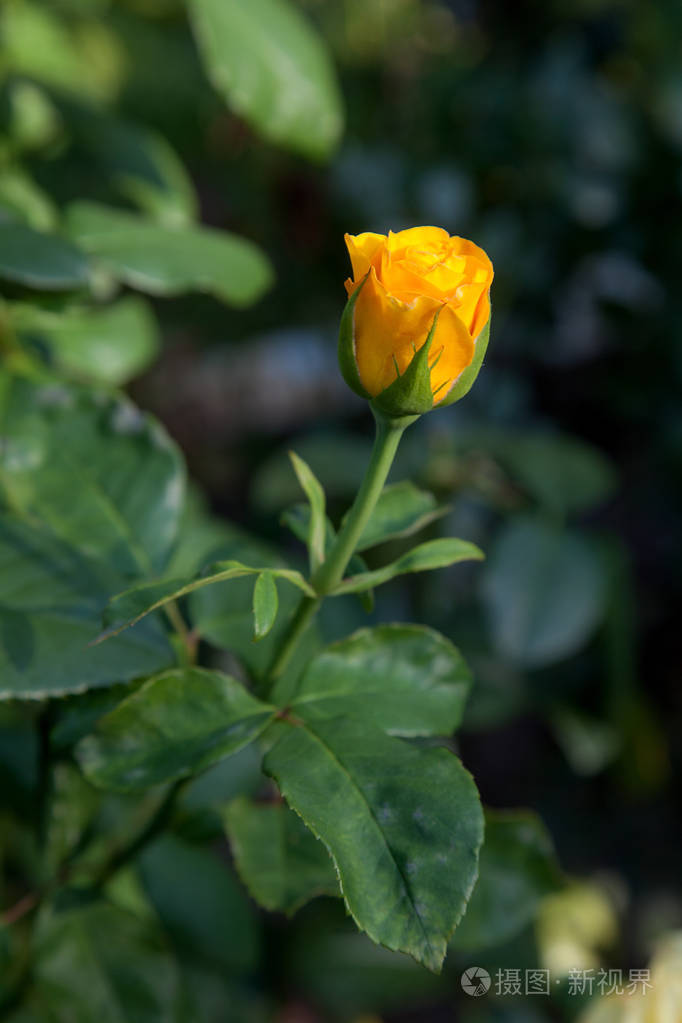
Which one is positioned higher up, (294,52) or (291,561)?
(294,52)

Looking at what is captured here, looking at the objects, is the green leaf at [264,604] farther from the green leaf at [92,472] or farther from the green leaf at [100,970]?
the green leaf at [100,970]

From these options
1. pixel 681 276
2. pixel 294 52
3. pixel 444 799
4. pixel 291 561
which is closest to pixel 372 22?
pixel 681 276

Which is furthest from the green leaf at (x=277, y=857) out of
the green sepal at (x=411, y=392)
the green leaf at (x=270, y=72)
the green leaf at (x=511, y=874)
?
the green leaf at (x=270, y=72)

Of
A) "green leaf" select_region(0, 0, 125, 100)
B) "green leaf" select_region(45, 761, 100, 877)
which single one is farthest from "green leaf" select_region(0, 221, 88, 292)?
"green leaf" select_region(0, 0, 125, 100)

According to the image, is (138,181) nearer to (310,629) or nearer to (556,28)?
(310,629)

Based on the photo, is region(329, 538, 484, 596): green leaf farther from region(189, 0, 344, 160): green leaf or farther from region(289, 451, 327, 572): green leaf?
region(189, 0, 344, 160): green leaf

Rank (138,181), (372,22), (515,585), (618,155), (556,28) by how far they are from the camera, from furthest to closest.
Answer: (372,22), (556,28), (618,155), (515,585), (138,181)

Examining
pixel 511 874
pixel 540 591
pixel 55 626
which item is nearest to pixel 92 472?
pixel 55 626
